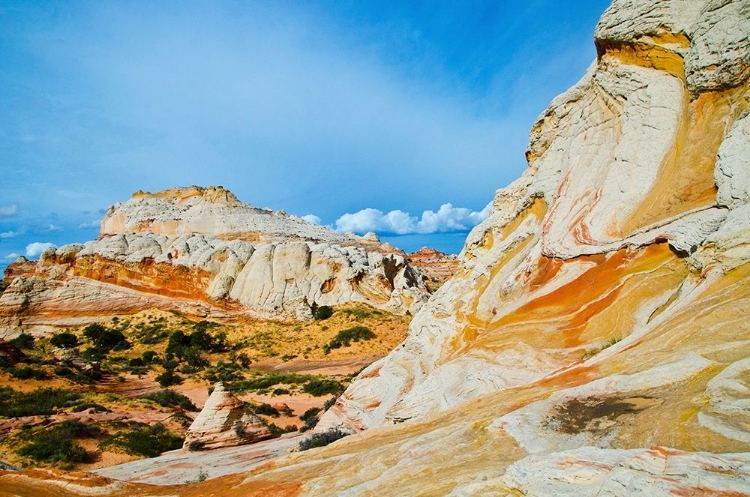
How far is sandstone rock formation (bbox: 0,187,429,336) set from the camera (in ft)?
147

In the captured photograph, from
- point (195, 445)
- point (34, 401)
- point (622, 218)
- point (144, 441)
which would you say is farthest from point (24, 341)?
point (622, 218)

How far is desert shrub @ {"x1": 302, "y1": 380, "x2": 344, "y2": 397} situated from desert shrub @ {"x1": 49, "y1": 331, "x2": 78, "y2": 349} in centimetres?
2518

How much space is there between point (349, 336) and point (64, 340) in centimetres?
2461

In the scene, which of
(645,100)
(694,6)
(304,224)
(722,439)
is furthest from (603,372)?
(304,224)

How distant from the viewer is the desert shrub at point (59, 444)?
559 inches

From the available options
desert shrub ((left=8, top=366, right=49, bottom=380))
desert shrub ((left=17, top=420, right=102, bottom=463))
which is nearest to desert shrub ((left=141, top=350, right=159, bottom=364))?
desert shrub ((left=8, top=366, right=49, bottom=380))

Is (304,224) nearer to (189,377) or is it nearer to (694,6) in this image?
(189,377)

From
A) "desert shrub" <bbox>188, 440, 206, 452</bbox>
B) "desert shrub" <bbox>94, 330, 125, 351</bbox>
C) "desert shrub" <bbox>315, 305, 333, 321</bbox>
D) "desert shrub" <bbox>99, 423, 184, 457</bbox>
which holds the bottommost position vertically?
"desert shrub" <bbox>188, 440, 206, 452</bbox>

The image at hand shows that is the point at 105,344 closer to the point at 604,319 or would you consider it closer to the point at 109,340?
the point at 109,340

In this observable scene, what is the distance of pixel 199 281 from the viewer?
159 feet

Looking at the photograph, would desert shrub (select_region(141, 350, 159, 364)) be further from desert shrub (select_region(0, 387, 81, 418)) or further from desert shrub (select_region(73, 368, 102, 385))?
desert shrub (select_region(0, 387, 81, 418))

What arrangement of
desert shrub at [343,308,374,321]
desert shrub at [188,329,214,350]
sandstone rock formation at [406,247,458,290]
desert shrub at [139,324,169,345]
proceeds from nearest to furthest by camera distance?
desert shrub at [188,329,214,350] < desert shrub at [139,324,169,345] < desert shrub at [343,308,374,321] < sandstone rock formation at [406,247,458,290]

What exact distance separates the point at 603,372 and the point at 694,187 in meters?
4.89

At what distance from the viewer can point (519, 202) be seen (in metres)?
14.5
